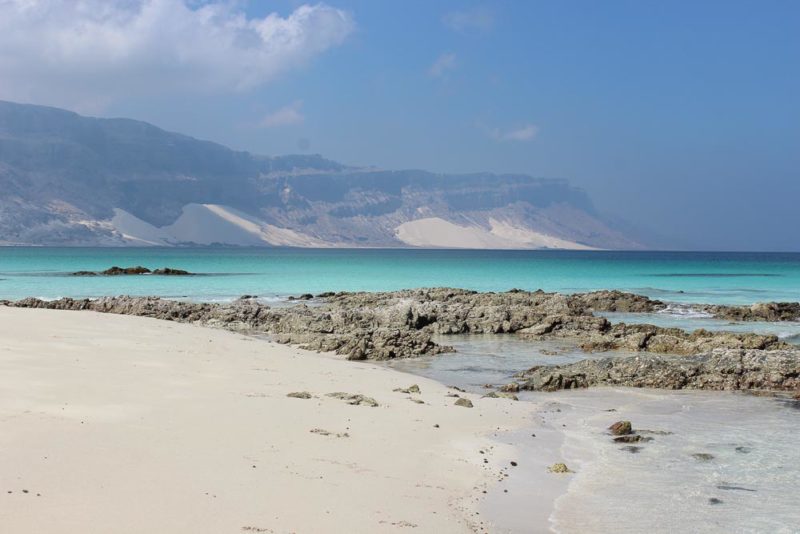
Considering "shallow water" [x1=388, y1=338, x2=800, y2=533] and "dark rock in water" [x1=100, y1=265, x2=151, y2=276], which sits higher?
"dark rock in water" [x1=100, y1=265, x2=151, y2=276]

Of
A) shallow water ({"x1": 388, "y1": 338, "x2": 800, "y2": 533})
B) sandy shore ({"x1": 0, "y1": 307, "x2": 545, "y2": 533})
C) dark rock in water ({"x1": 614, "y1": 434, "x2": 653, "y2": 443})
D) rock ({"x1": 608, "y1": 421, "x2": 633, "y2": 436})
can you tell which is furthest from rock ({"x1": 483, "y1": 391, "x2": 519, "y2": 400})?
dark rock in water ({"x1": 614, "y1": 434, "x2": 653, "y2": 443})

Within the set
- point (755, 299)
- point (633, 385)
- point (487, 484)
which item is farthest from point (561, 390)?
point (755, 299)

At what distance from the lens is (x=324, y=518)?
5.54 metres

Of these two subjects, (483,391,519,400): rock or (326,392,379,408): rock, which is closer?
(326,392,379,408): rock

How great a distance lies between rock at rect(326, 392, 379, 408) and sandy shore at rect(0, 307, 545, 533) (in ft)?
0.51

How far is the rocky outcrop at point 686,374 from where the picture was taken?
1311 cm

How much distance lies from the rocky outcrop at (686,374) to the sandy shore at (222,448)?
7.42 feet

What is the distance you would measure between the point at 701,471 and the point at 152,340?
1065 centimetres

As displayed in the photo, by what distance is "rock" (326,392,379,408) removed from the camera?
10164mm

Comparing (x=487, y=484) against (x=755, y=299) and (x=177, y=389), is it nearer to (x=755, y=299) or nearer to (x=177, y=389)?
(x=177, y=389)

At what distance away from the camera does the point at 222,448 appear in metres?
7.12

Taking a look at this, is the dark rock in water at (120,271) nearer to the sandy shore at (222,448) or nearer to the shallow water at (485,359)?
the shallow water at (485,359)

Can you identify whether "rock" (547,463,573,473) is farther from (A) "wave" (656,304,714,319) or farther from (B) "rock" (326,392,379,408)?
(A) "wave" (656,304,714,319)

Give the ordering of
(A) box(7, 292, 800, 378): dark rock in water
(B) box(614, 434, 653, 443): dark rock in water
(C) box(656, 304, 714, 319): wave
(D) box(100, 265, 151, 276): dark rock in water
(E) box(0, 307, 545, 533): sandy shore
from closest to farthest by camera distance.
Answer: (E) box(0, 307, 545, 533): sandy shore
(B) box(614, 434, 653, 443): dark rock in water
(A) box(7, 292, 800, 378): dark rock in water
(C) box(656, 304, 714, 319): wave
(D) box(100, 265, 151, 276): dark rock in water
